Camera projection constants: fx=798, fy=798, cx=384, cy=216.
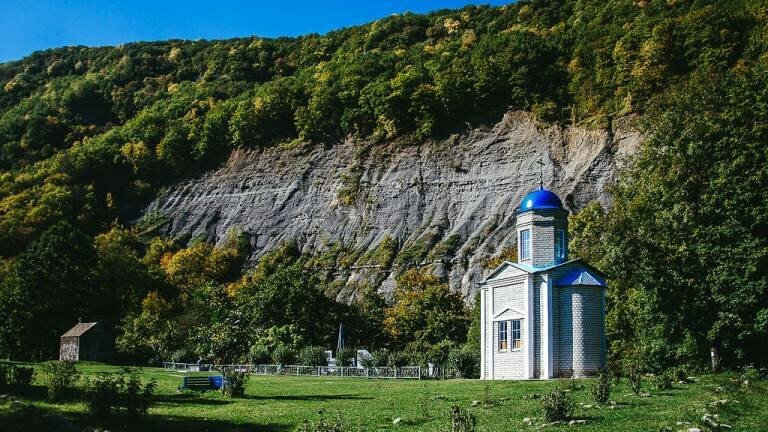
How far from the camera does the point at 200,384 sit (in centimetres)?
2931

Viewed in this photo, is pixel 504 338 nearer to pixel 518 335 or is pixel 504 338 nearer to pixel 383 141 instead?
pixel 518 335

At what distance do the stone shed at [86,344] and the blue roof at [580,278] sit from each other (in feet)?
123

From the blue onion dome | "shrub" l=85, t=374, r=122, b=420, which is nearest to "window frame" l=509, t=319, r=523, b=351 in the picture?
the blue onion dome

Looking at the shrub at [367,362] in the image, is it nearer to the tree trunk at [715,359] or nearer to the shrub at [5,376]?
the tree trunk at [715,359]

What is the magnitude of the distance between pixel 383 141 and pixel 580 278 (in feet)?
186

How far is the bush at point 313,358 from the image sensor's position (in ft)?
177

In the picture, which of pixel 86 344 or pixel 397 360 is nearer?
pixel 397 360

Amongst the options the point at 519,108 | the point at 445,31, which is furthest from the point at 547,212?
the point at 445,31

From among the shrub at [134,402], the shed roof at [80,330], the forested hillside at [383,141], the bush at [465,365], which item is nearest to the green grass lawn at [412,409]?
the shrub at [134,402]

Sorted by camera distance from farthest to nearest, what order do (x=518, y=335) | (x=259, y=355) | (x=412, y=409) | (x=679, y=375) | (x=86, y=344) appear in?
(x=86, y=344)
(x=259, y=355)
(x=518, y=335)
(x=679, y=375)
(x=412, y=409)

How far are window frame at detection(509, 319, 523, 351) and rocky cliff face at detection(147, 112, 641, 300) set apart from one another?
97.3 feet

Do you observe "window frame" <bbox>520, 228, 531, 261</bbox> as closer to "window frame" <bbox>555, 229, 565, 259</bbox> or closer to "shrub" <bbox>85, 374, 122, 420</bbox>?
"window frame" <bbox>555, 229, 565, 259</bbox>

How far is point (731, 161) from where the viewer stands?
38219mm

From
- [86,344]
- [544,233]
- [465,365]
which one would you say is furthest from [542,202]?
[86,344]
